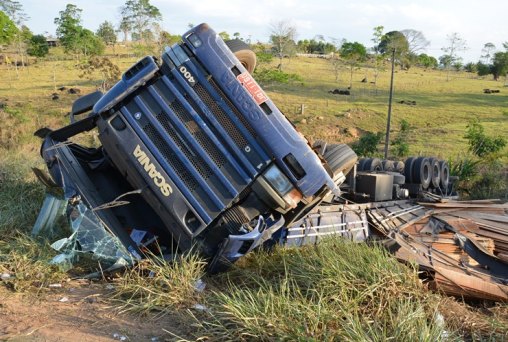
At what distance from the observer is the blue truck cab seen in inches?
159

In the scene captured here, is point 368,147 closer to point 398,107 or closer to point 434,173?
point 434,173

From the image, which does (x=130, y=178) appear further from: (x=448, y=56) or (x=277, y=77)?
(x=448, y=56)

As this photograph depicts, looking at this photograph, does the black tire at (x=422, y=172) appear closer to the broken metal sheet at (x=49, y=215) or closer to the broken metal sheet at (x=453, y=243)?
the broken metal sheet at (x=453, y=243)

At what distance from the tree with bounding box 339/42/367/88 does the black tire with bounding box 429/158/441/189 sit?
1430 inches

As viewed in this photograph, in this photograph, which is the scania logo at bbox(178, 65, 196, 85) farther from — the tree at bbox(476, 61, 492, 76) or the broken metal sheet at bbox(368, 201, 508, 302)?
the tree at bbox(476, 61, 492, 76)

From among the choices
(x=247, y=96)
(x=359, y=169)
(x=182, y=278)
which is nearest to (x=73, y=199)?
(x=182, y=278)

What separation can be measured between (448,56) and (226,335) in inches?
2826

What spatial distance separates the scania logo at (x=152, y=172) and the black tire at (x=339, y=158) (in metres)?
1.66

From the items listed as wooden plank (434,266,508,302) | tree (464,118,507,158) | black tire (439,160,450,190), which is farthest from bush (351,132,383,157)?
wooden plank (434,266,508,302)

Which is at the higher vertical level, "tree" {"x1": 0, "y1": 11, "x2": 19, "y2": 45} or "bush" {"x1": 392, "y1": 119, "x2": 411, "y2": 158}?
"tree" {"x1": 0, "y1": 11, "x2": 19, "y2": 45}

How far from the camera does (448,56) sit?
67312 millimetres

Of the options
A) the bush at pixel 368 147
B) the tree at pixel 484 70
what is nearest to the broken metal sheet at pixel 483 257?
the bush at pixel 368 147

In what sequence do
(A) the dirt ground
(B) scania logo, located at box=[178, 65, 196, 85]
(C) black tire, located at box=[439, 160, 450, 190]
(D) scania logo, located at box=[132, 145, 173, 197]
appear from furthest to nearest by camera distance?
(C) black tire, located at box=[439, 160, 450, 190], (B) scania logo, located at box=[178, 65, 196, 85], (D) scania logo, located at box=[132, 145, 173, 197], (A) the dirt ground

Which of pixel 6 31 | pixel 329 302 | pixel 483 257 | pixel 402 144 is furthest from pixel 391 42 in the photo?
pixel 329 302
